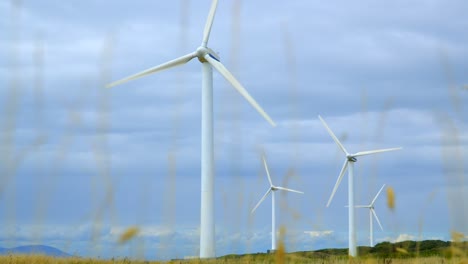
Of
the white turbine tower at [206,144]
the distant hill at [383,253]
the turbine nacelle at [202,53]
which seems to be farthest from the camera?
the turbine nacelle at [202,53]

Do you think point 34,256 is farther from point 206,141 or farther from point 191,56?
point 191,56

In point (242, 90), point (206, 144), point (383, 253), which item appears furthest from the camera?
point (206, 144)

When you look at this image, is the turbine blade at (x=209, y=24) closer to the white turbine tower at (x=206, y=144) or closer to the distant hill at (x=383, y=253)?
the white turbine tower at (x=206, y=144)

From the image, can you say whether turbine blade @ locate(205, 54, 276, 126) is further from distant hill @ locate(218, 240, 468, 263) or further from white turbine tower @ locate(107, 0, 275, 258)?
distant hill @ locate(218, 240, 468, 263)

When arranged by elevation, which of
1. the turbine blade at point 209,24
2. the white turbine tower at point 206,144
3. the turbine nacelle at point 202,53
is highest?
the turbine blade at point 209,24

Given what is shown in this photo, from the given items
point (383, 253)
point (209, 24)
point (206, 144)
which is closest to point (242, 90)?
point (206, 144)

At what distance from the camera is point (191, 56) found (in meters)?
36.4

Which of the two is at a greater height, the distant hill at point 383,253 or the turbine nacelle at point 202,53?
the turbine nacelle at point 202,53

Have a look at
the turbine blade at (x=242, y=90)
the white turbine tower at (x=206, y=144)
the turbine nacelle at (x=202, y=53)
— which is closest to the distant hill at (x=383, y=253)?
the turbine blade at (x=242, y=90)

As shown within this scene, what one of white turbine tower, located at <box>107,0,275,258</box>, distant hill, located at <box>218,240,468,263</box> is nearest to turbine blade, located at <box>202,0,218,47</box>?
white turbine tower, located at <box>107,0,275,258</box>

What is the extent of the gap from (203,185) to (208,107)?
446 centimetres

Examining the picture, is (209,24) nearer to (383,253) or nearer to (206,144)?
(206,144)

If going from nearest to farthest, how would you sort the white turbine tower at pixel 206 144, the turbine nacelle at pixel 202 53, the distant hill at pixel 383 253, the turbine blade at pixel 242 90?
the distant hill at pixel 383 253 < the turbine blade at pixel 242 90 < the white turbine tower at pixel 206 144 < the turbine nacelle at pixel 202 53

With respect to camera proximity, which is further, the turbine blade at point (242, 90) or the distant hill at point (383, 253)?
the turbine blade at point (242, 90)
